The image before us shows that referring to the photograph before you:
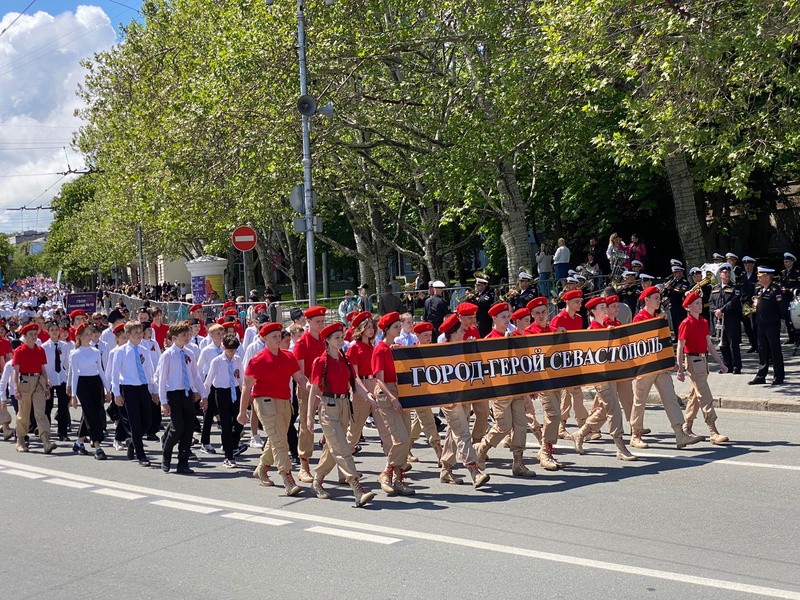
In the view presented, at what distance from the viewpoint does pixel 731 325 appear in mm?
17797

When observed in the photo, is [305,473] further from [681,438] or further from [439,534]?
[681,438]

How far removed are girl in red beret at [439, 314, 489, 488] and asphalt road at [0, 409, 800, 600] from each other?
0.60 ft

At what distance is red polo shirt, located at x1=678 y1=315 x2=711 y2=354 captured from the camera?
11.9 metres

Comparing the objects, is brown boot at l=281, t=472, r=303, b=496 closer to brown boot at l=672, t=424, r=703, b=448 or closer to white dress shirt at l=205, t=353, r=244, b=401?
white dress shirt at l=205, t=353, r=244, b=401

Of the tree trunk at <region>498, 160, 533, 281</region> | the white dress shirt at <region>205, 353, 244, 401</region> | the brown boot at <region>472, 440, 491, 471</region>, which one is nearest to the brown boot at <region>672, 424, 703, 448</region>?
the brown boot at <region>472, 440, 491, 471</region>

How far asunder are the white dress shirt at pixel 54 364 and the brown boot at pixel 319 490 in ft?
22.7

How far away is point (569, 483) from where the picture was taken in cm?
1003

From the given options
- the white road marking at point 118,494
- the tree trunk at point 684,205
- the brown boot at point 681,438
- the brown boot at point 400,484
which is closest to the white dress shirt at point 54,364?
the white road marking at point 118,494

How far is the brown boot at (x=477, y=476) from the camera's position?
10.0 metres

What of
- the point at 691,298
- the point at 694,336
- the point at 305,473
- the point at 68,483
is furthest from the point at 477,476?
the point at 68,483

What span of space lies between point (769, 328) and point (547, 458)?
7165mm

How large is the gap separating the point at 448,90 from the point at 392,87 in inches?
109

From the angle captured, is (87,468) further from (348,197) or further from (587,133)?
(348,197)

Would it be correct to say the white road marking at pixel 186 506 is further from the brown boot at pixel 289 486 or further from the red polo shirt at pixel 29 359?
the red polo shirt at pixel 29 359
